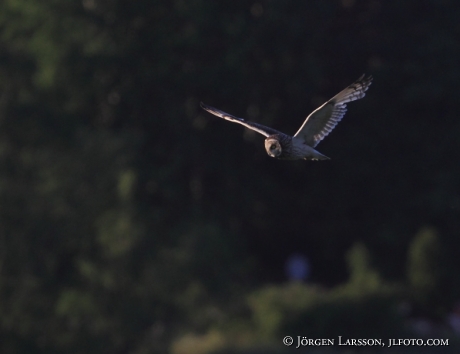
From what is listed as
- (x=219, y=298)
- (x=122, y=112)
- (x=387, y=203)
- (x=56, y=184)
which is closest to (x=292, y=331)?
(x=219, y=298)

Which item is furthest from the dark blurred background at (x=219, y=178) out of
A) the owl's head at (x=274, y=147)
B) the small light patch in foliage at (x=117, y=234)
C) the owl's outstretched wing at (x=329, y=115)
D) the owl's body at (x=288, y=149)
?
the owl's head at (x=274, y=147)

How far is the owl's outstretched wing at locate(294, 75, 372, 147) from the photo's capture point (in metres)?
8.16

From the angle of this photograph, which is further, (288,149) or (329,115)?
(329,115)

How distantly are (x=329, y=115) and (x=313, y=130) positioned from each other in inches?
7.8

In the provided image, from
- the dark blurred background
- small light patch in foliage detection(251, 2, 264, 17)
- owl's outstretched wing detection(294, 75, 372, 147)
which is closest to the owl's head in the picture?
owl's outstretched wing detection(294, 75, 372, 147)

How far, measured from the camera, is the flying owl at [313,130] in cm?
801

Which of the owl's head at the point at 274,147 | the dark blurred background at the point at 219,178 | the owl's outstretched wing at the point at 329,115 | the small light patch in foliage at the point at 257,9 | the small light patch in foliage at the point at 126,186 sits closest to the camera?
the owl's head at the point at 274,147

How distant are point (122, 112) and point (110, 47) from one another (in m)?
1.46

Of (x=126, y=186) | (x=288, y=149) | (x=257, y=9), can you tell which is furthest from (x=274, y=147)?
(x=257, y=9)

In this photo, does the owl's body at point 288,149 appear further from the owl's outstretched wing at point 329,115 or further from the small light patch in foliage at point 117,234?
the small light patch in foliage at point 117,234

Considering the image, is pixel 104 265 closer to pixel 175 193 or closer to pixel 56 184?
pixel 56 184

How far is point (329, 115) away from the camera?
8195 millimetres

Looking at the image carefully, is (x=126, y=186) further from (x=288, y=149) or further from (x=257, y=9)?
(x=288, y=149)

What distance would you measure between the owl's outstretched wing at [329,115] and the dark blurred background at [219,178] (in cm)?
741
